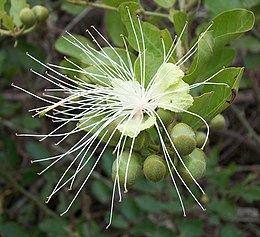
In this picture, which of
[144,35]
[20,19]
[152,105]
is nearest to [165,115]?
[152,105]

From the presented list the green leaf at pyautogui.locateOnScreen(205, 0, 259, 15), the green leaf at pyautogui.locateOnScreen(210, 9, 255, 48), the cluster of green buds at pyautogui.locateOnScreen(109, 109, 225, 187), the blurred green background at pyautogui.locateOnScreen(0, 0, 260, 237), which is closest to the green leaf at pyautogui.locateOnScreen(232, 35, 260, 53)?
the blurred green background at pyautogui.locateOnScreen(0, 0, 260, 237)

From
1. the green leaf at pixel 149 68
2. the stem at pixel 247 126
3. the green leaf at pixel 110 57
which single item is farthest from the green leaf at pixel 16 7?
the stem at pixel 247 126

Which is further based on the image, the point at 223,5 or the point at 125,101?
the point at 223,5

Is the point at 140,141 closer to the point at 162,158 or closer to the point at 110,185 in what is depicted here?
the point at 162,158

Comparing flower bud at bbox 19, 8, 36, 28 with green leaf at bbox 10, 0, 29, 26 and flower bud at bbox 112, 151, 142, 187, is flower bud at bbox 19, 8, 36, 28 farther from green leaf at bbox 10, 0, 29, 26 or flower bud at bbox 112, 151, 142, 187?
flower bud at bbox 112, 151, 142, 187

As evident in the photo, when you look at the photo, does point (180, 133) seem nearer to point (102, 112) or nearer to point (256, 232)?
point (102, 112)

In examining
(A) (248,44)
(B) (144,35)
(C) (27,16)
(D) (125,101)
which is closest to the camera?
(D) (125,101)

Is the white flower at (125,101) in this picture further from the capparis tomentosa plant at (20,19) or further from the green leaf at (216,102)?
the capparis tomentosa plant at (20,19)
